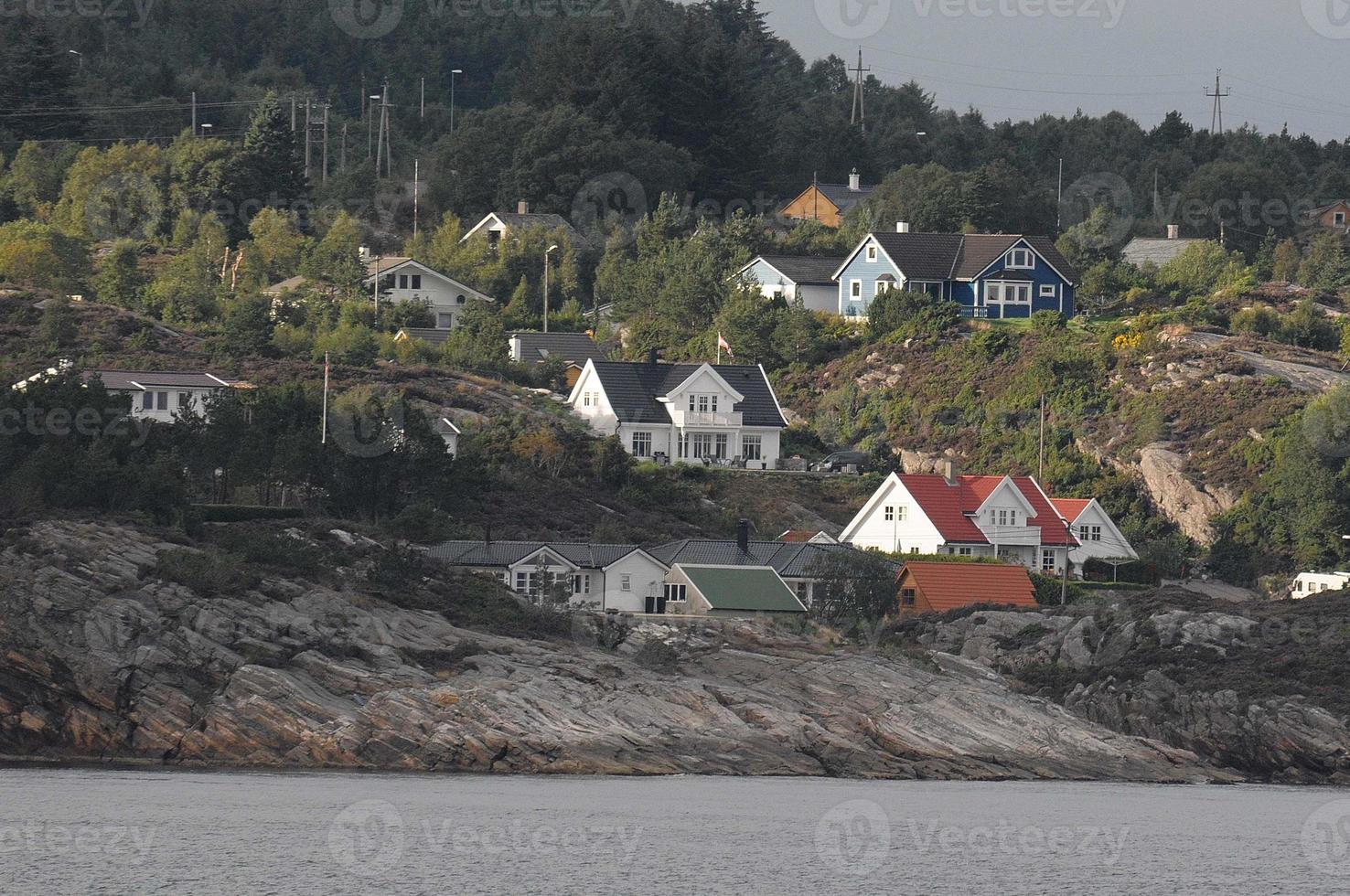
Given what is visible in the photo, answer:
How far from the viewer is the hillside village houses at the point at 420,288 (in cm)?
9444

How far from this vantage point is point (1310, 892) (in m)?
43.1

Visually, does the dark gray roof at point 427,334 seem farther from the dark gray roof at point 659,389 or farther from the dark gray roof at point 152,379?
the dark gray roof at point 152,379

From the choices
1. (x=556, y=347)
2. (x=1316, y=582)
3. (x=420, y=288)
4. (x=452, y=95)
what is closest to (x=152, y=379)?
Answer: (x=556, y=347)

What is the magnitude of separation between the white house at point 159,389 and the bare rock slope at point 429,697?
53.4 feet

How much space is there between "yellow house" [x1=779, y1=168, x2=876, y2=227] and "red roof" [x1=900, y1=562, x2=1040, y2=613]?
49.2m

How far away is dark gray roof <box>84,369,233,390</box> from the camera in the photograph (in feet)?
241

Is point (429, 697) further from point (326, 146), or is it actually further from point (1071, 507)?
point (326, 146)

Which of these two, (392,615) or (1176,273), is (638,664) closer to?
(392,615)

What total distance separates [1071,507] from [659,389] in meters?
16.7

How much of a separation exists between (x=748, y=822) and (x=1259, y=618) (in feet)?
70.8

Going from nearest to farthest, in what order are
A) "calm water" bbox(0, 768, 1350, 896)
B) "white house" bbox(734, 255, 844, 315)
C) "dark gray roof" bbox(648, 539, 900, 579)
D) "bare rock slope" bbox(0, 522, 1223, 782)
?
1. "calm water" bbox(0, 768, 1350, 896)
2. "bare rock slope" bbox(0, 522, 1223, 782)
3. "dark gray roof" bbox(648, 539, 900, 579)
4. "white house" bbox(734, 255, 844, 315)

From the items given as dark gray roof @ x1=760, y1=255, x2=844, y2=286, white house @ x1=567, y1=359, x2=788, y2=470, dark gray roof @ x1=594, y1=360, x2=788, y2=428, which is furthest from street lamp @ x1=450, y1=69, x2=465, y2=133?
white house @ x1=567, y1=359, x2=788, y2=470

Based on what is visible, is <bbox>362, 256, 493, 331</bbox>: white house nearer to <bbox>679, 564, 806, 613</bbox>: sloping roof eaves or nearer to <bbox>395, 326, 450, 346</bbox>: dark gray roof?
<bbox>395, 326, 450, 346</bbox>: dark gray roof

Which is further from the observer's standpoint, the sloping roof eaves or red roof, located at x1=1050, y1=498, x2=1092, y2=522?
red roof, located at x1=1050, y1=498, x2=1092, y2=522
